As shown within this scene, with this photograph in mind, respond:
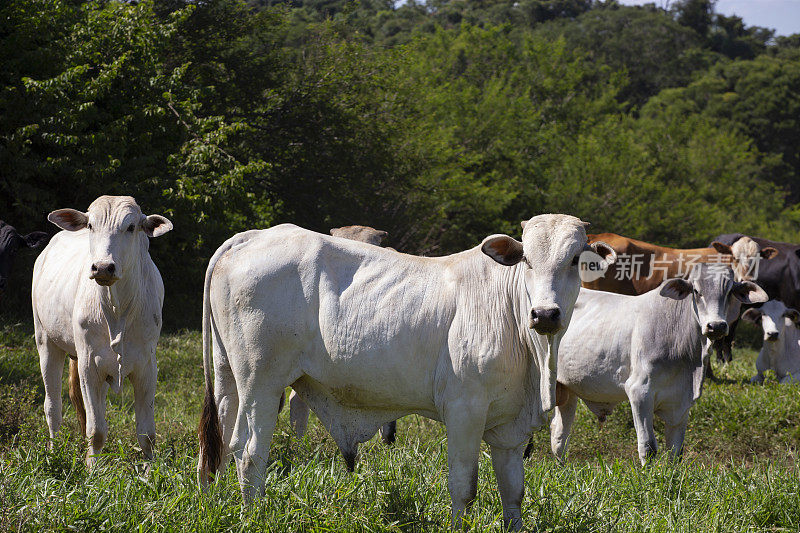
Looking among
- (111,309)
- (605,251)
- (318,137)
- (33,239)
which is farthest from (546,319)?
(318,137)

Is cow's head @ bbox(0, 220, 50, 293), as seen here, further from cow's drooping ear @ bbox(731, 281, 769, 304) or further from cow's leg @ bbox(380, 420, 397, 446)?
cow's drooping ear @ bbox(731, 281, 769, 304)

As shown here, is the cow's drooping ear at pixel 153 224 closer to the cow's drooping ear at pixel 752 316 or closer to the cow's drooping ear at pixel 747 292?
the cow's drooping ear at pixel 747 292

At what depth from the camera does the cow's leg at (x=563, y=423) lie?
24.8ft

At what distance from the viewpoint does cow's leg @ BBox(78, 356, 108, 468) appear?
573 centimetres

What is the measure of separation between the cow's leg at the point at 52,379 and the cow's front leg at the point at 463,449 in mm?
3963

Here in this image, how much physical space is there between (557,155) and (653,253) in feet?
56.9

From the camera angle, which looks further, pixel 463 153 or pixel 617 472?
pixel 463 153

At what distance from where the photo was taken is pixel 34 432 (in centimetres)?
683

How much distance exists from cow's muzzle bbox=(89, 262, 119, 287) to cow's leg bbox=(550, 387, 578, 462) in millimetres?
4288

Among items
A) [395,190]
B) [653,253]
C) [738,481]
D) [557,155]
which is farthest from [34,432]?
[557,155]

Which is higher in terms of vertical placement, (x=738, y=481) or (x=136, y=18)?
(x=136, y=18)

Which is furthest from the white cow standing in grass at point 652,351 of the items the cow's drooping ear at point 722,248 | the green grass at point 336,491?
the cow's drooping ear at point 722,248

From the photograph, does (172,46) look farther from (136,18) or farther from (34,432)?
(34,432)

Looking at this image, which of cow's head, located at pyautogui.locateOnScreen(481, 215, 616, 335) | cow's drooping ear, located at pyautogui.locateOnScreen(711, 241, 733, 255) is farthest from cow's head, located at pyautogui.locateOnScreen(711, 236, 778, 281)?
cow's head, located at pyautogui.locateOnScreen(481, 215, 616, 335)
